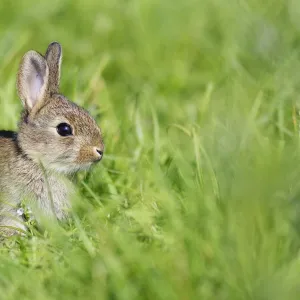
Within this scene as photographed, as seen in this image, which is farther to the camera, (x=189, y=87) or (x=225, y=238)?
(x=189, y=87)

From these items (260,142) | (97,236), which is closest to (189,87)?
(260,142)

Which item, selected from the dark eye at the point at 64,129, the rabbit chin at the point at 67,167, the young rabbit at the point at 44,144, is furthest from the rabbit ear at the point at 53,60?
the rabbit chin at the point at 67,167

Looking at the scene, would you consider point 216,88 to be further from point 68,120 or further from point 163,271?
point 163,271

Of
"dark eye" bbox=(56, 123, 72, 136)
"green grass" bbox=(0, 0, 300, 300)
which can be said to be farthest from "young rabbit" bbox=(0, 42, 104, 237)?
"green grass" bbox=(0, 0, 300, 300)

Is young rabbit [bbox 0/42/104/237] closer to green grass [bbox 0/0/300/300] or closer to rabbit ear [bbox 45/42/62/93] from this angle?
rabbit ear [bbox 45/42/62/93]

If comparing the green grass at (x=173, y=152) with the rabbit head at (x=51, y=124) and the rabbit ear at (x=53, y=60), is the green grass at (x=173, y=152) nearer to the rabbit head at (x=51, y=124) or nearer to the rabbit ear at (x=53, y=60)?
the rabbit head at (x=51, y=124)

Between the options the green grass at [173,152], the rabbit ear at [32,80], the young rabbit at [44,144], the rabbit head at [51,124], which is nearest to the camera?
the green grass at [173,152]

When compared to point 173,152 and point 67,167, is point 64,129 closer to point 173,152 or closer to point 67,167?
point 67,167
